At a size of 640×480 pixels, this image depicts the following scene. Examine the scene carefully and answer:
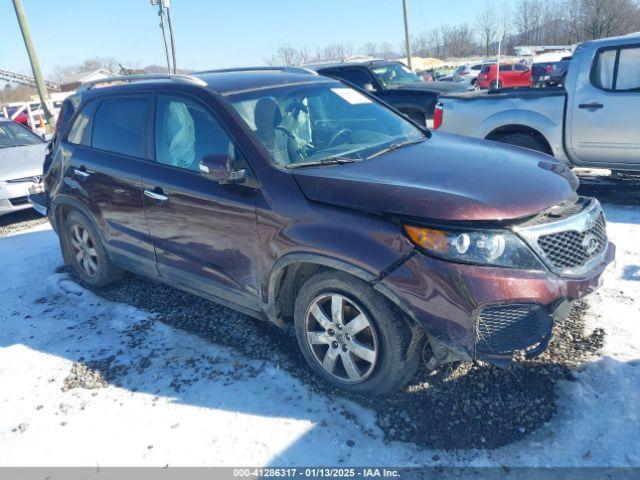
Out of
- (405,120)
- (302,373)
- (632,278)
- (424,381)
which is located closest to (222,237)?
(302,373)

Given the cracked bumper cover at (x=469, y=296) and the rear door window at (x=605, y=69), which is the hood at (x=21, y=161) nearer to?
the cracked bumper cover at (x=469, y=296)

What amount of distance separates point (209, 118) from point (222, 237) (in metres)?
0.82

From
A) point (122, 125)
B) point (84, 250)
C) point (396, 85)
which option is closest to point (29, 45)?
point (396, 85)

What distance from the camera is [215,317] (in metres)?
4.11

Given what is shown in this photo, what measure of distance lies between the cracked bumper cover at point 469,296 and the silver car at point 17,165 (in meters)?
7.04

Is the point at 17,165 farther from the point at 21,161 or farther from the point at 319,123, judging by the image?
the point at 319,123

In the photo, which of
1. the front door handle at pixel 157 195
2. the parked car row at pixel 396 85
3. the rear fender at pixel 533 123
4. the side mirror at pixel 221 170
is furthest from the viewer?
the parked car row at pixel 396 85

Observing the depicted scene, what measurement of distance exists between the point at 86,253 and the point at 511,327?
399 centimetres

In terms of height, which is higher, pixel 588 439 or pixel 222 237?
pixel 222 237

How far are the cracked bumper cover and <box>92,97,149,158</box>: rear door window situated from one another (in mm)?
2440

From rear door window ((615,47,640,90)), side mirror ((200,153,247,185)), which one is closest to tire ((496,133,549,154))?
rear door window ((615,47,640,90))

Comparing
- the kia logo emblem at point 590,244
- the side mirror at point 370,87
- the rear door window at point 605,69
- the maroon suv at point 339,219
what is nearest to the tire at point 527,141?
the rear door window at point 605,69

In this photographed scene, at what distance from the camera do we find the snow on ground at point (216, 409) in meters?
2.55

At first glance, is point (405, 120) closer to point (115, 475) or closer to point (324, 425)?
point (324, 425)
